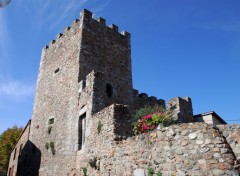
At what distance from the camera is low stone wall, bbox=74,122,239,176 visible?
5.88 m

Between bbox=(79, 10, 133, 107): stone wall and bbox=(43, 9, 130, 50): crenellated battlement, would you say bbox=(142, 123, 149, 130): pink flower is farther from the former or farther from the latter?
bbox=(43, 9, 130, 50): crenellated battlement

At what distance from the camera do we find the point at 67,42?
14.9 metres

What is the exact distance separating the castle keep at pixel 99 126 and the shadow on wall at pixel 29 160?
0.05 metres

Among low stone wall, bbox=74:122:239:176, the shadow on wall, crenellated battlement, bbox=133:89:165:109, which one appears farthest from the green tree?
low stone wall, bbox=74:122:239:176

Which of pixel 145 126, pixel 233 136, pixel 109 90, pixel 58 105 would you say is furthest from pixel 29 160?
pixel 233 136

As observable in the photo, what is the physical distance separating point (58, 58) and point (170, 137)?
10430 millimetres

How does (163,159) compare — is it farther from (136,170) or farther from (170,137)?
(136,170)

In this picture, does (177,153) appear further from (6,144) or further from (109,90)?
(6,144)

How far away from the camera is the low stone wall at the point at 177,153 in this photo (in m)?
5.88

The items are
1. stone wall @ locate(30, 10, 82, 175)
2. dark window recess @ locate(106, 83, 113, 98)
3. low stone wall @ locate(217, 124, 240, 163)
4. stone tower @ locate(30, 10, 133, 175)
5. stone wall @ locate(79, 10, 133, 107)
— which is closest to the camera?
low stone wall @ locate(217, 124, 240, 163)

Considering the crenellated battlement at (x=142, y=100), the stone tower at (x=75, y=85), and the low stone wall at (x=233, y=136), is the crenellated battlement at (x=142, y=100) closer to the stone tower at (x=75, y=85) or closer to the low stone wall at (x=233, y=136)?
the stone tower at (x=75, y=85)

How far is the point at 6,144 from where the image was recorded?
1179 inches

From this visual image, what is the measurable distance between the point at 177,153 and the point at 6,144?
92.4ft

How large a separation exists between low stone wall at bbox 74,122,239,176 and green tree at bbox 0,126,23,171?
24.8m
